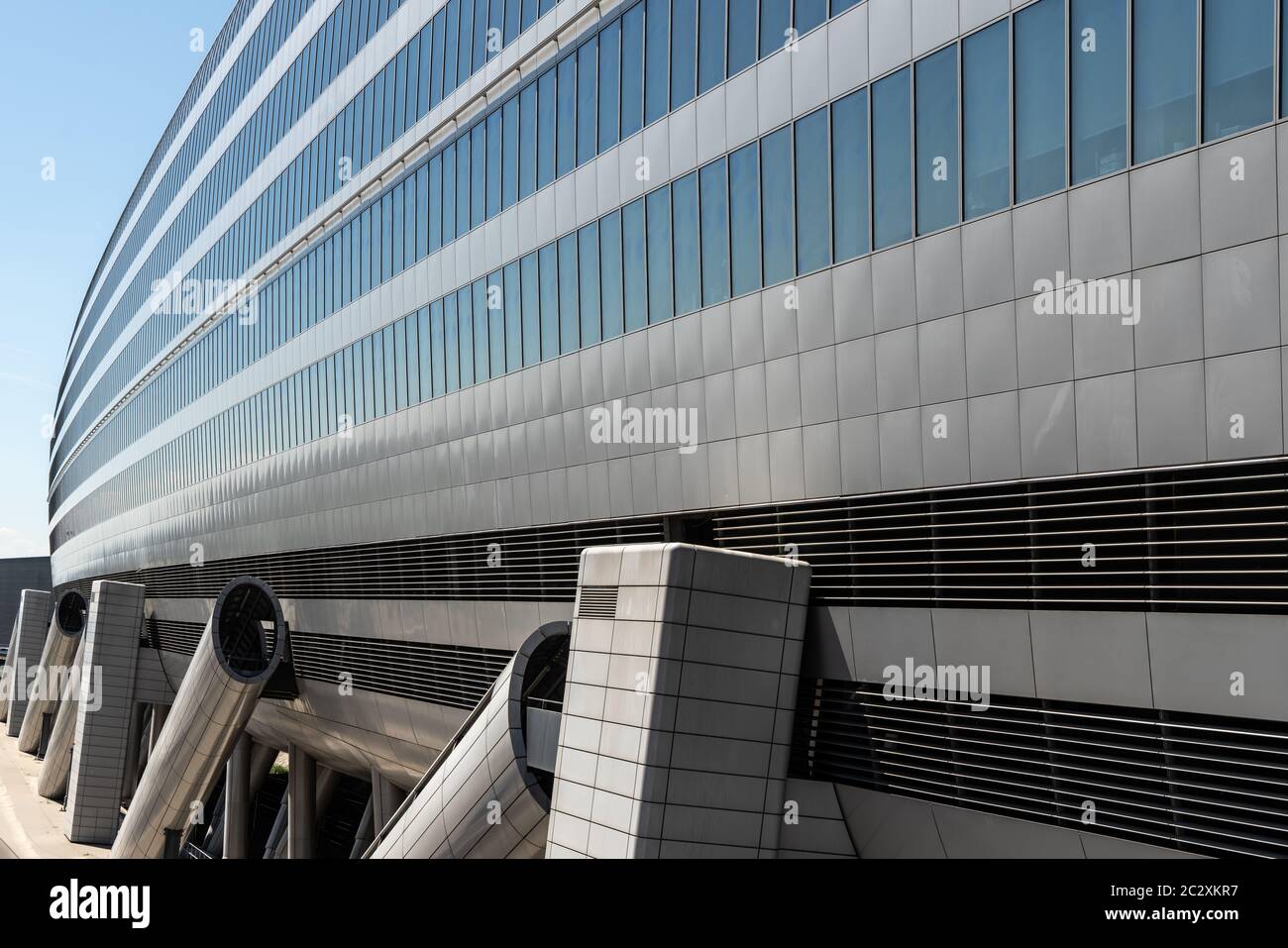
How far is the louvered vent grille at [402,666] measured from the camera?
25734 millimetres

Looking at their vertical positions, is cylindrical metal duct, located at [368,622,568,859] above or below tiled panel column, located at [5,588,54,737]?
above

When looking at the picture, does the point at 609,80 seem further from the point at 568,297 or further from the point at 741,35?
the point at 741,35

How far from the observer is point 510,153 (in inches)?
922

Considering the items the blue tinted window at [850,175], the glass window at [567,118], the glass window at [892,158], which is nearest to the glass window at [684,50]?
the glass window at [567,118]

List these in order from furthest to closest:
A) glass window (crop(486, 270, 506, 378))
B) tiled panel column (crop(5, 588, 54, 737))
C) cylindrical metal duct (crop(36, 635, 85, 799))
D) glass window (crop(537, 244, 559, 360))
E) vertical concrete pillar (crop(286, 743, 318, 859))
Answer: tiled panel column (crop(5, 588, 54, 737)) < cylindrical metal duct (crop(36, 635, 85, 799)) < vertical concrete pillar (crop(286, 743, 318, 859)) < glass window (crop(486, 270, 506, 378)) < glass window (crop(537, 244, 559, 360))

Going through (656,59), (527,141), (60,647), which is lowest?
(60,647)

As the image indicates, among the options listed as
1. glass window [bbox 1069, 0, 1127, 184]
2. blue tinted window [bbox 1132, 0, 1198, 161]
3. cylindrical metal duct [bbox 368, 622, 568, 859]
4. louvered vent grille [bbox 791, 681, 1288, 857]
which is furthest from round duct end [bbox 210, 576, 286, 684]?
blue tinted window [bbox 1132, 0, 1198, 161]

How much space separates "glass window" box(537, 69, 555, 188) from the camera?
856 inches

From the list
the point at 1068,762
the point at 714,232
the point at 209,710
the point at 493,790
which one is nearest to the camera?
the point at 1068,762

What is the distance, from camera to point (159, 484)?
54.0 meters

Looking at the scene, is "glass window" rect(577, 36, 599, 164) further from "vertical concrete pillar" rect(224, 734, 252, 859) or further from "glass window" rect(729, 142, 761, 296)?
"vertical concrete pillar" rect(224, 734, 252, 859)

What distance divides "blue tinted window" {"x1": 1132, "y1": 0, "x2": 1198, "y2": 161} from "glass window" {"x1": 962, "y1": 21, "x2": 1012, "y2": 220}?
1525 millimetres

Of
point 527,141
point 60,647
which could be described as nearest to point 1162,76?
point 527,141

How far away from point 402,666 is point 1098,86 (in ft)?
73.5
